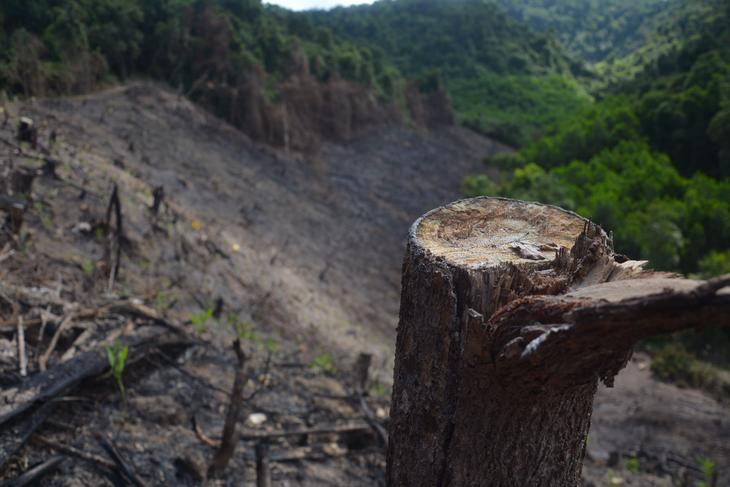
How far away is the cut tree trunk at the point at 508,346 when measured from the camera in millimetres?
1080

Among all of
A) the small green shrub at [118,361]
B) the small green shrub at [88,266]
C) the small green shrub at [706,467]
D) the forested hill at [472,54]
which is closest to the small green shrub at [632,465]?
the small green shrub at [706,467]

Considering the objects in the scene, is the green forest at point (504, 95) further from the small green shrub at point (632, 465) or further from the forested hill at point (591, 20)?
the forested hill at point (591, 20)

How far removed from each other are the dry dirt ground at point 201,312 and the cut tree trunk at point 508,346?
213 centimetres

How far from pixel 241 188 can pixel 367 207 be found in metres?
4.62

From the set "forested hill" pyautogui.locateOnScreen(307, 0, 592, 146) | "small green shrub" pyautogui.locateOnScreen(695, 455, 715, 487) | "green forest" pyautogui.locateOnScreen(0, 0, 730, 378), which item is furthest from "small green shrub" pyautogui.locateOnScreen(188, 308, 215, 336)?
"forested hill" pyautogui.locateOnScreen(307, 0, 592, 146)

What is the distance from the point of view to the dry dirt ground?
124 inches

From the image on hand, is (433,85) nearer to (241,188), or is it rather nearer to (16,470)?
(241,188)

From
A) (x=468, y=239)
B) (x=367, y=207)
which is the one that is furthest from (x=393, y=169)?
(x=468, y=239)

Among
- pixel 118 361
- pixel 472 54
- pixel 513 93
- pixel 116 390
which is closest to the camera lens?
pixel 118 361

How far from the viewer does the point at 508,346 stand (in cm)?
116

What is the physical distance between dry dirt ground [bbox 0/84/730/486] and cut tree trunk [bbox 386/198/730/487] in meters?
2.13

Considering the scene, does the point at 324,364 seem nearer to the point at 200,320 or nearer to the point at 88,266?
the point at 200,320

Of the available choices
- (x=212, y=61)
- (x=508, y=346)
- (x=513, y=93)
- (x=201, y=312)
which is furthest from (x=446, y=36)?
(x=508, y=346)

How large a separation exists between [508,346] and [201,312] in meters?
4.65
